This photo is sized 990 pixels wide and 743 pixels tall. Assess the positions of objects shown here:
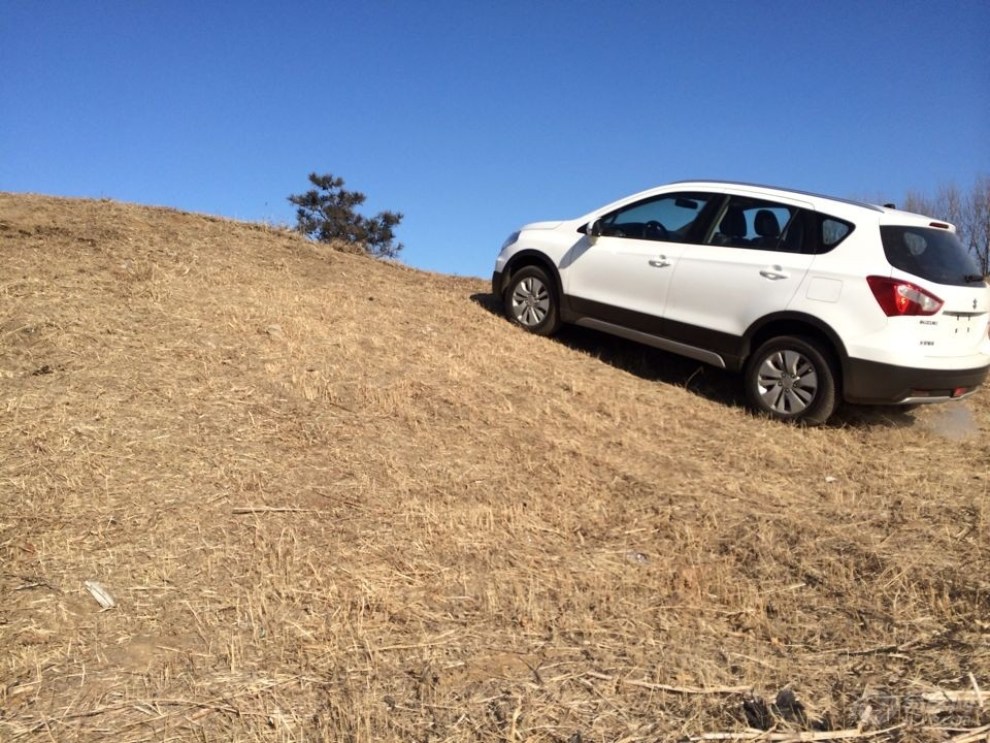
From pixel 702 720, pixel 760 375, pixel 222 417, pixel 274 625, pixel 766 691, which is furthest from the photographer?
pixel 760 375

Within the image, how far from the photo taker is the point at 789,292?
639cm

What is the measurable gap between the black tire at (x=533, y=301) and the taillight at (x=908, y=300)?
3244 mm

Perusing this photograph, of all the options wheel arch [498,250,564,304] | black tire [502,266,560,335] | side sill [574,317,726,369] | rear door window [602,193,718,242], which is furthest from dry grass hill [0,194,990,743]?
rear door window [602,193,718,242]

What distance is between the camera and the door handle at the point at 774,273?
6449 mm

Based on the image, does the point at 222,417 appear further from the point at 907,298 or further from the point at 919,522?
the point at 907,298

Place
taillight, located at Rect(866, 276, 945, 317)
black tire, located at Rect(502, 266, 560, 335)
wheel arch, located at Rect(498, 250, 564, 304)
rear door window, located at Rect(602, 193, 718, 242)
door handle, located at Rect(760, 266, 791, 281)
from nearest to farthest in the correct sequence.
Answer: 1. taillight, located at Rect(866, 276, 945, 317)
2. door handle, located at Rect(760, 266, 791, 281)
3. rear door window, located at Rect(602, 193, 718, 242)
4. wheel arch, located at Rect(498, 250, 564, 304)
5. black tire, located at Rect(502, 266, 560, 335)

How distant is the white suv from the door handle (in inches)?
0.4

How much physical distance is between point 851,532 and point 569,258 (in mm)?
4338

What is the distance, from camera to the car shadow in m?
6.66

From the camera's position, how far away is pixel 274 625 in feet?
10.9

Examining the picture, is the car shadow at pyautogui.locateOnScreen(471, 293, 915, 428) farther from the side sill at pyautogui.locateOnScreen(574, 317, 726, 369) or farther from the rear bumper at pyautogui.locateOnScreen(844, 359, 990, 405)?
the rear bumper at pyautogui.locateOnScreen(844, 359, 990, 405)

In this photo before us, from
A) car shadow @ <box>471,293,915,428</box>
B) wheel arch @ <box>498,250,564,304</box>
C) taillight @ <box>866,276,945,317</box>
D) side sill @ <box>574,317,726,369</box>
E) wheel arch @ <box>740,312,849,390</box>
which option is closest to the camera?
taillight @ <box>866,276,945,317</box>

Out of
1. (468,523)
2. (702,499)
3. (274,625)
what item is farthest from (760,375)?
(274,625)

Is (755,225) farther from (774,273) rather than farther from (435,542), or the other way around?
(435,542)
